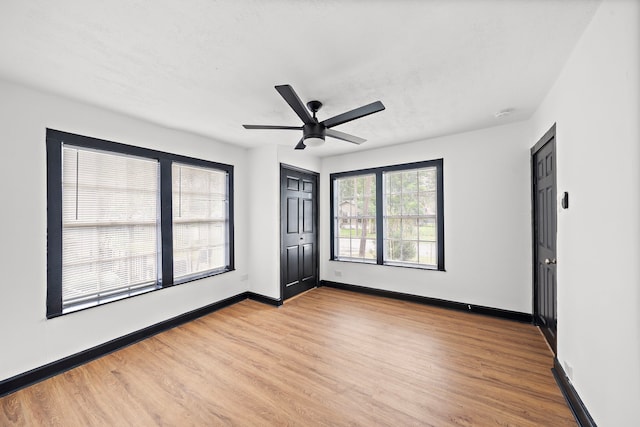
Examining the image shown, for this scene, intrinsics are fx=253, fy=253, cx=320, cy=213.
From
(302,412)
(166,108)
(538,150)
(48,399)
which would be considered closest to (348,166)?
(538,150)

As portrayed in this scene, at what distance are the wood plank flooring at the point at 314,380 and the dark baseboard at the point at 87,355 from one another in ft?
0.27

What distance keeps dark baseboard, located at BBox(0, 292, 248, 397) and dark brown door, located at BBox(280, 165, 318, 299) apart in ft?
4.48

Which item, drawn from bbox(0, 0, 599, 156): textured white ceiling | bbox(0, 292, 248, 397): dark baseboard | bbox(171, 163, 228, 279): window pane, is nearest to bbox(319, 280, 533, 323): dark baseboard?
bbox(171, 163, 228, 279): window pane

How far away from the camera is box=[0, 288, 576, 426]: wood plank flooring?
181 centimetres

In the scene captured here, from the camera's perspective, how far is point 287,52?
180cm

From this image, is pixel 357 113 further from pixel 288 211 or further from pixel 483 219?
pixel 483 219

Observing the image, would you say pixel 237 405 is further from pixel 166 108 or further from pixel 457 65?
pixel 457 65

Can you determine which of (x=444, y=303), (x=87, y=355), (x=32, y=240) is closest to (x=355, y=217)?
(x=444, y=303)

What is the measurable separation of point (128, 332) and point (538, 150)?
5096 mm

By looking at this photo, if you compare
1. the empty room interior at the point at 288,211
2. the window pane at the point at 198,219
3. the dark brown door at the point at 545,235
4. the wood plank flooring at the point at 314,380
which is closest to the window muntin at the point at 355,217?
the empty room interior at the point at 288,211

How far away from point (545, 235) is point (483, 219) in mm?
812

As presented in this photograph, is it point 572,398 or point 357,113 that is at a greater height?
Answer: point 357,113

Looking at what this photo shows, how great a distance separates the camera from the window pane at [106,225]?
8.26ft

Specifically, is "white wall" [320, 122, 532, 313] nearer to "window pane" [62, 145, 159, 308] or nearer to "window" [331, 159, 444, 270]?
"window" [331, 159, 444, 270]
